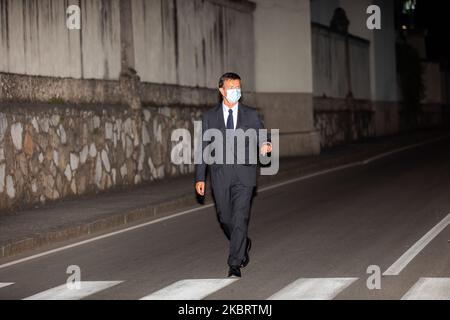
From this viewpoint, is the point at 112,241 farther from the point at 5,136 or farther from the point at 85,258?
the point at 5,136

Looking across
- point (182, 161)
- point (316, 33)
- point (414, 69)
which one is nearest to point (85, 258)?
point (182, 161)

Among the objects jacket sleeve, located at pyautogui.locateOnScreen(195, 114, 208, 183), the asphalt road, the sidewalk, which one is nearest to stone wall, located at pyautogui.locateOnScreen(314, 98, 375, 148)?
the sidewalk

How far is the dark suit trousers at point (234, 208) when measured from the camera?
9586 millimetres

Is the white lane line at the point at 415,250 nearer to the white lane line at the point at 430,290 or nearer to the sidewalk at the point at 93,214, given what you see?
the white lane line at the point at 430,290

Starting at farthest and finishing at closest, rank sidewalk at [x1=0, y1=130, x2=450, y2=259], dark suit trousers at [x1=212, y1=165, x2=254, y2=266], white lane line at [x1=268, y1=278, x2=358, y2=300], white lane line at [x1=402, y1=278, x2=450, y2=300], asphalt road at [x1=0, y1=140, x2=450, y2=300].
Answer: sidewalk at [x1=0, y1=130, x2=450, y2=259], dark suit trousers at [x1=212, y1=165, x2=254, y2=266], asphalt road at [x1=0, y1=140, x2=450, y2=300], white lane line at [x1=268, y1=278, x2=358, y2=300], white lane line at [x1=402, y1=278, x2=450, y2=300]

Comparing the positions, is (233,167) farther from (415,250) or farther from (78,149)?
(78,149)

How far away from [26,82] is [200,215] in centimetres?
359

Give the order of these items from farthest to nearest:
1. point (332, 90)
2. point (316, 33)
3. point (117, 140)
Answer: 1. point (332, 90)
2. point (316, 33)
3. point (117, 140)

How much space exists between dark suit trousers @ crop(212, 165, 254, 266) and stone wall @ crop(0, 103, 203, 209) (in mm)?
5739

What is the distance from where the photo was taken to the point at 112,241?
1276cm

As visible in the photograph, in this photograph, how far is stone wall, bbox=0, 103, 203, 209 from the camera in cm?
1500

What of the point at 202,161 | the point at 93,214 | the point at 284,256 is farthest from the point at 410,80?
the point at 202,161

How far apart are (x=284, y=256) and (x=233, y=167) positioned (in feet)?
4.83
